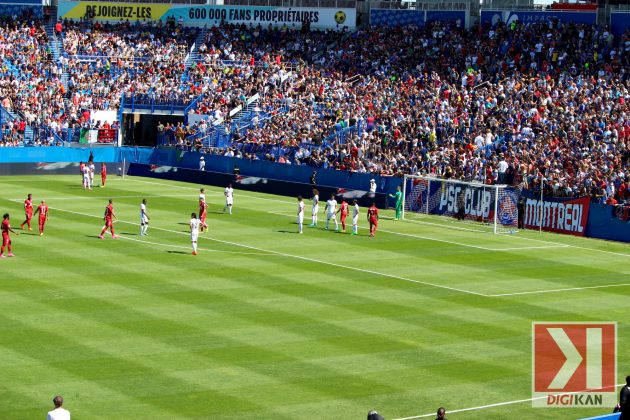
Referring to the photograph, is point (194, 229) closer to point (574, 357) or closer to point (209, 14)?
point (574, 357)

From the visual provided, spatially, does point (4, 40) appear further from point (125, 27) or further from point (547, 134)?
point (547, 134)

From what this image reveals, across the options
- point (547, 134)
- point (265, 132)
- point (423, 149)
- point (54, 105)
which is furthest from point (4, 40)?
point (547, 134)

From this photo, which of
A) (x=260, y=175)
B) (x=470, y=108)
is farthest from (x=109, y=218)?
(x=470, y=108)

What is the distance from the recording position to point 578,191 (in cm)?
5644

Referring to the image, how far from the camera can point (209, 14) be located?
95.1 metres

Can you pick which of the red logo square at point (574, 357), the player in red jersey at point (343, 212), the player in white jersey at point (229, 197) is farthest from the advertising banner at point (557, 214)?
the red logo square at point (574, 357)

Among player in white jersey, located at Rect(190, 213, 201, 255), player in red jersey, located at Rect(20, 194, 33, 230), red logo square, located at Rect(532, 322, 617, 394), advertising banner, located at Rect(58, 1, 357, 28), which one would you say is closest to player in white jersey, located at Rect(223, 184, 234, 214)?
A: player in red jersey, located at Rect(20, 194, 33, 230)

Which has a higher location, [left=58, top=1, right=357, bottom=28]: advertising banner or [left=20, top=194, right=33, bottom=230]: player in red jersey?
[left=58, top=1, right=357, bottom=28]: advertising banner

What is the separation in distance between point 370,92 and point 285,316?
4655 centimetres

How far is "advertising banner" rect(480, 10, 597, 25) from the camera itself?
74188mm

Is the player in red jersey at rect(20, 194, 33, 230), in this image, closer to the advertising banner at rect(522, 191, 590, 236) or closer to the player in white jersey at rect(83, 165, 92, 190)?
the player in white jersey at rect(83, 165, 92, 190)

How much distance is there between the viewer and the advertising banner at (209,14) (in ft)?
299

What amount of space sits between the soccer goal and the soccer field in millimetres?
2520

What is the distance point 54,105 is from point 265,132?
17351mm
